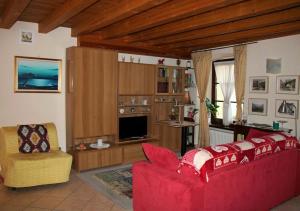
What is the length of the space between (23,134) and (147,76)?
280 cm

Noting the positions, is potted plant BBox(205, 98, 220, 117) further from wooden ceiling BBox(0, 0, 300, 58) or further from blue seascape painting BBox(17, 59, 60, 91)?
blue seascape painting BBox(17, 59, 60, 91)

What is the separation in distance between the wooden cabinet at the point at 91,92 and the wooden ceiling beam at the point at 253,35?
1960 mm

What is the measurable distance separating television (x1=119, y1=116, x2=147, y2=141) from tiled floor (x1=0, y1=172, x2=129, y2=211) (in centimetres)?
160

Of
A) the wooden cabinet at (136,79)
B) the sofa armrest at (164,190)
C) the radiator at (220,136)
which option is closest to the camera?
the sofa armrest at (164,190)

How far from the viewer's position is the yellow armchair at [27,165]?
3.76 meters

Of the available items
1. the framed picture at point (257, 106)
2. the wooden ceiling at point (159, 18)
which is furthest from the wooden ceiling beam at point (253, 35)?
the framed picture at point (257, 106)

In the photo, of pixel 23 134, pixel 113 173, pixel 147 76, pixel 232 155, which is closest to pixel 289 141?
pixel 232 155

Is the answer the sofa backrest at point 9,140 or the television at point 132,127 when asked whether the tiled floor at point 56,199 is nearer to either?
the sofa backrest at point 9,140

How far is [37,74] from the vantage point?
4.74m

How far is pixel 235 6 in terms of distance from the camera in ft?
11.0

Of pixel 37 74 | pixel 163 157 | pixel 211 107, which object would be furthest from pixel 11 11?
pixel 211 107

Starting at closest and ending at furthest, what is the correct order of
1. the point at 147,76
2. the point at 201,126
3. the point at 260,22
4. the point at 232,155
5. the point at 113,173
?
the point at 232,155, the point at 260,22, the point at 113,173, the point at 147,76, the point at 201,126

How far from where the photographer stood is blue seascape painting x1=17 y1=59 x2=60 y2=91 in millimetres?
4602

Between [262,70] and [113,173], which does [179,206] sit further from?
[262,70]
